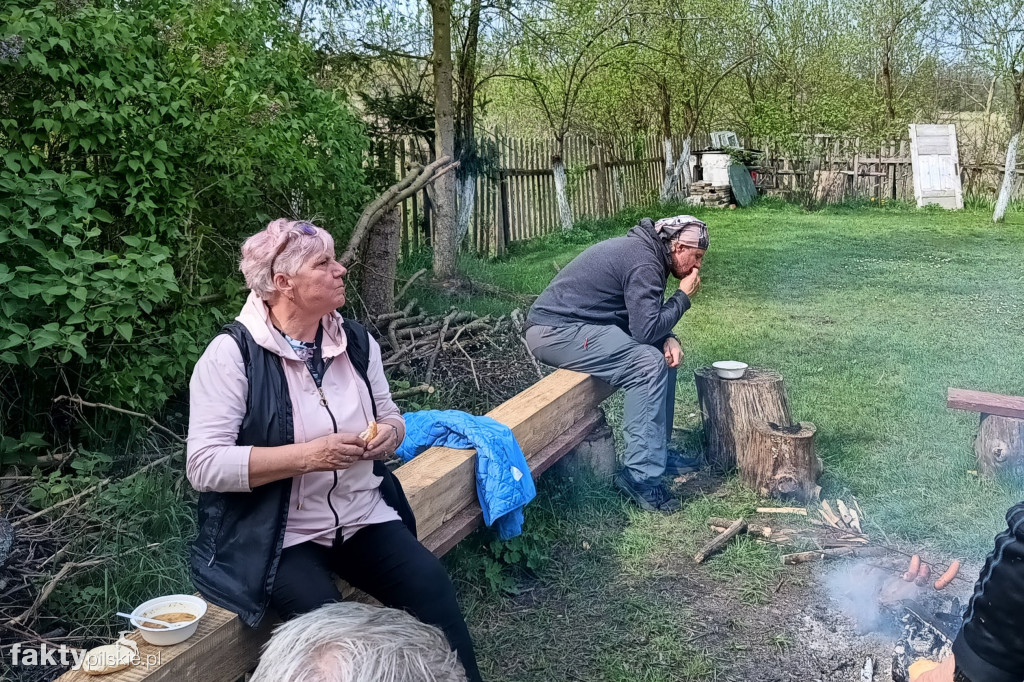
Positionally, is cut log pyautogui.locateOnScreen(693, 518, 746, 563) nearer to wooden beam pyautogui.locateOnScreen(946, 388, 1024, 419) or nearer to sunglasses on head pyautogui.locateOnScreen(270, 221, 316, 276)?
wooden beam pyautogui.locateOnScreen(946, 388, 1024, 419)

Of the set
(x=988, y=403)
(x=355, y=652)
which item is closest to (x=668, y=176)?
(x=988, y=403)

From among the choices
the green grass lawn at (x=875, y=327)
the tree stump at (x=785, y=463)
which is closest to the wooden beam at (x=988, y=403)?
the green grass lawn at (x=875, y=327)

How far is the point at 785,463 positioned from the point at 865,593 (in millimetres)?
834

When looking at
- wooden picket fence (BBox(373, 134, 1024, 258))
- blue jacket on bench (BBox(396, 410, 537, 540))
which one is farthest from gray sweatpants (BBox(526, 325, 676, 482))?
wooden picket fence (BBox(373, 134, 1024, 258))

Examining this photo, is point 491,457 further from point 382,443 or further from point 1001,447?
point 1001,447

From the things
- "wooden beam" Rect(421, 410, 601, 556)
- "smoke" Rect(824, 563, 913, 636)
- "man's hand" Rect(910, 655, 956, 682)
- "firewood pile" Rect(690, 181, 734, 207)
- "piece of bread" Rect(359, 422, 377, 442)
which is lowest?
"smoke" Rect(824, 563, 913, 636)

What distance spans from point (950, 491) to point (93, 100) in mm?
3738

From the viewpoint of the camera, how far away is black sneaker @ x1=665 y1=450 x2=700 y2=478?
151 inches

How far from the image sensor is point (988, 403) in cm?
357

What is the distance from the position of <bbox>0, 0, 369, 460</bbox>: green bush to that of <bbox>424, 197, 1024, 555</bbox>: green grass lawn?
91.4 inches

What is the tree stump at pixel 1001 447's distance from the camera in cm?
349

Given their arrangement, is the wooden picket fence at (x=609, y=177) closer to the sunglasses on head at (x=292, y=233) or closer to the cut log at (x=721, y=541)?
the cut log at (x=721, y=541)

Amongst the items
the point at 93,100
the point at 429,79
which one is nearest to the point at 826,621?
the point at 93,100

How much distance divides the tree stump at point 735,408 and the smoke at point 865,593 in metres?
0.82
